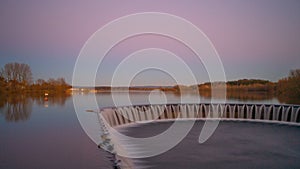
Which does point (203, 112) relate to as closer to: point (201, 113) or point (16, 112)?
point (201, 113)

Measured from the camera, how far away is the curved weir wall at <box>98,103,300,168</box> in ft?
42.6

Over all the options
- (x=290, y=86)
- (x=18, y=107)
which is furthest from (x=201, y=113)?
(x=290, y=86)

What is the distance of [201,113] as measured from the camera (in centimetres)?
1602

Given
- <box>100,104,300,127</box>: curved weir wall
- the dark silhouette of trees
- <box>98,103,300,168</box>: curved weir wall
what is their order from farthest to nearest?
the dark silhouette of trees < <box>100,104,300,127</box>: curved weir wall < <box>98,103,300,168</box>: curved weir wall

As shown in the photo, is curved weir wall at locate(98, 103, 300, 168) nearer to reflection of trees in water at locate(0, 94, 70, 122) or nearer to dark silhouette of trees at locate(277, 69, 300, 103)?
reflection of trees in water at locate(0, 94, 70, 122)

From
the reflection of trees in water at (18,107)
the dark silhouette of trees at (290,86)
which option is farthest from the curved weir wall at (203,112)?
the dark silhouette of trees at (290,86)

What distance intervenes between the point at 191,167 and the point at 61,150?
379 cm

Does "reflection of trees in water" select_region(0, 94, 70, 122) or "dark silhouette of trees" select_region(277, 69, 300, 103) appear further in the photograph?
"dark silhouette of trees" select_region(277, 69, 300, 103)

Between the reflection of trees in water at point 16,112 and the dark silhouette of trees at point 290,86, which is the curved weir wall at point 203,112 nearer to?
the reflection of trees in water at point 16,112

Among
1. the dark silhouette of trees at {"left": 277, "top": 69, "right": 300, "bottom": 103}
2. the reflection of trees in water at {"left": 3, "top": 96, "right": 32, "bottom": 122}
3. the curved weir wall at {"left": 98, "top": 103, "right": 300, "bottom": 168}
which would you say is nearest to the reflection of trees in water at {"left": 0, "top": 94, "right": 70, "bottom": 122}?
the reflection of trees in water at {"left": 3, "top": 96, "right": 32, "bottom": 122}

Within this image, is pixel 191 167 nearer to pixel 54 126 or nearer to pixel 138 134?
pixel 138 134

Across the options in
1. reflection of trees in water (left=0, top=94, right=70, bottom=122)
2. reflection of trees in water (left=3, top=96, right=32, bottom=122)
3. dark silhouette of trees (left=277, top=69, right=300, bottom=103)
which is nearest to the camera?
reflection of trees in water (left=3, top=96, right=32, bottom=122)

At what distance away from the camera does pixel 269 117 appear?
571 inches

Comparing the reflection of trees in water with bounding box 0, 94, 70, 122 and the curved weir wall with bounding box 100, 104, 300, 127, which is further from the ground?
the curved weir wall with bounding box 100, 104, 300, 127
